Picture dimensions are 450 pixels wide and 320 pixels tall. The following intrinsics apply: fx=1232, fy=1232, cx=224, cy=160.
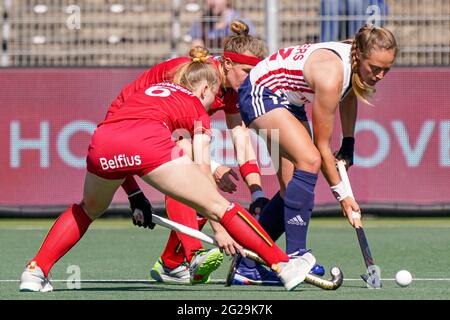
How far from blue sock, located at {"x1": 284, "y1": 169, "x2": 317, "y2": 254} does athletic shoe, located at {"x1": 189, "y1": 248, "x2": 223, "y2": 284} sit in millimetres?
422

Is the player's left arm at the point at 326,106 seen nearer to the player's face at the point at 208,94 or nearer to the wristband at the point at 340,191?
the wristband at the point at 340,191

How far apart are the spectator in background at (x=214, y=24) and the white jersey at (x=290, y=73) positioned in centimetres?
546

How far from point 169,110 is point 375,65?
1.25 meters

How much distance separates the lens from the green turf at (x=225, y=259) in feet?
22.3

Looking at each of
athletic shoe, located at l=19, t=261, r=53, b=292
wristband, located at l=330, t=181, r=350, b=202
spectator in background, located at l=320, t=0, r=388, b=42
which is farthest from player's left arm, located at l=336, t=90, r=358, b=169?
spectator in background, located at l=320, t=0, r=388, b=42

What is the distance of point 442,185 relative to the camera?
12516mm

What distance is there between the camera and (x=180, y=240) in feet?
25.0

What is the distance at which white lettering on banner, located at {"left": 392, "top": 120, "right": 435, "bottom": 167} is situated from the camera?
12508 millimetres

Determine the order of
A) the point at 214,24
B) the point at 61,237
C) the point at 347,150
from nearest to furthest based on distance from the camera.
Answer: the point at 61,237, the point at 347,150, the point at 214,24

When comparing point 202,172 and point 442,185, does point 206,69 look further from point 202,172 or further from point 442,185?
point 442,185

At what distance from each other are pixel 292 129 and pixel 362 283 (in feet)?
3.42

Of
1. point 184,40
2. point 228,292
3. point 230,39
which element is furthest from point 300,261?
point 184,40

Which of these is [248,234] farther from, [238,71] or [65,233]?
[238,71]

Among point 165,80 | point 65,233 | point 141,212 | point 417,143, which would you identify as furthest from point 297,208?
point 417,143
